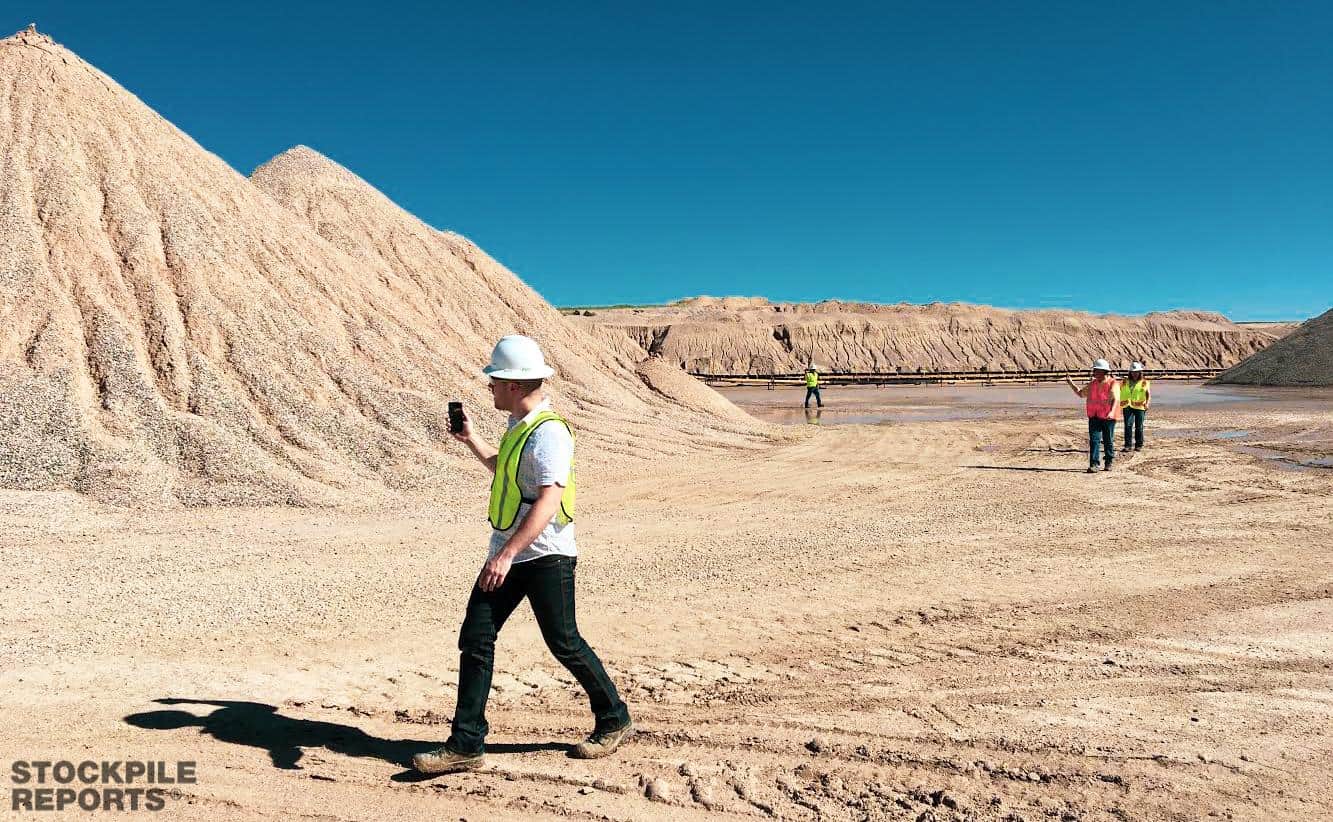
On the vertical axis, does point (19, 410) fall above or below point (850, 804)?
above

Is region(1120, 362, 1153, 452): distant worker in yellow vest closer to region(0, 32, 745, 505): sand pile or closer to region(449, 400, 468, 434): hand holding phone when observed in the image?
region(0, 32, 745, 505): sand pile

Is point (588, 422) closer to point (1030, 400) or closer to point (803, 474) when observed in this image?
point (803, 474)

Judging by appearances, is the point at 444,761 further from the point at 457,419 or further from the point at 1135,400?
the point at 1135,400

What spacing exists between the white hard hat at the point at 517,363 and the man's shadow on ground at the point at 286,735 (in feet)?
6.11

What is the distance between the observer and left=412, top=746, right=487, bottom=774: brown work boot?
A: 12.7 ft

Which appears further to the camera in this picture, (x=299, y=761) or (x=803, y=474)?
(x=803, y=474)

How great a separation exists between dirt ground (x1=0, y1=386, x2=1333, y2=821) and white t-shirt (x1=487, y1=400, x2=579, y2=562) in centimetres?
109

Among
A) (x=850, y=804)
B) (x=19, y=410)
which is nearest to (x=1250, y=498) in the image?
(x=850, y=804)

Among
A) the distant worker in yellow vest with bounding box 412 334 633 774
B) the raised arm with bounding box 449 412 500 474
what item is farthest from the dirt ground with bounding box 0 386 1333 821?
the raised arm with bounding box 449 412 500 474

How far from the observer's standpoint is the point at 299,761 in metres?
4.08

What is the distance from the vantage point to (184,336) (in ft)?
43.6

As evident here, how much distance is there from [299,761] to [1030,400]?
37554 millimetres

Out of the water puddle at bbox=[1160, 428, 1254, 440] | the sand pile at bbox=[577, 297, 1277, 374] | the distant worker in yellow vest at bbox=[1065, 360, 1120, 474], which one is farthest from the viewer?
the sand pile at bbox=[577, 297, 1277, 374]

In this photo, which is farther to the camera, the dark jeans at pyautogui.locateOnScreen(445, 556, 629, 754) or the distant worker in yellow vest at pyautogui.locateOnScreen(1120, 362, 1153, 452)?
the distant worker in yellow vest at pyautogui.locateOnScreen(1120, 362, 1153, 452)
